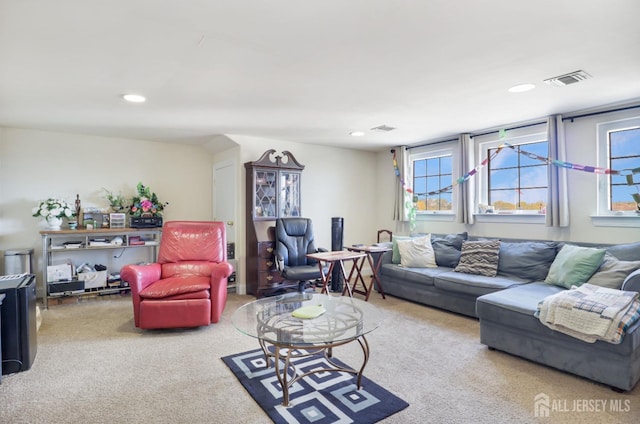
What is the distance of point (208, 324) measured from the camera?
3240mm

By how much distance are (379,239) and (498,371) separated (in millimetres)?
3554

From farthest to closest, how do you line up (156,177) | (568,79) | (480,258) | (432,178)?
1. (432,178)
2. (156,177)
3. (480,258)
4. (568,79)

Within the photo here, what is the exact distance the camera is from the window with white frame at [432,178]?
4934mm

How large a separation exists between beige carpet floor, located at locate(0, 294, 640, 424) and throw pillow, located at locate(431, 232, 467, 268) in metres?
1.11

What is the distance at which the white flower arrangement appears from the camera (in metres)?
4.03

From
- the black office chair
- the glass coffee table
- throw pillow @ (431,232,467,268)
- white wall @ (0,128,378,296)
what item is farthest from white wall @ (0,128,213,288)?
throw pillow @ (431,232,467,268)

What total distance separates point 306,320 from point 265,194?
2605mm

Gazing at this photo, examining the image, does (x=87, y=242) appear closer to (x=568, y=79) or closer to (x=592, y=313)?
(x=592, y=313)

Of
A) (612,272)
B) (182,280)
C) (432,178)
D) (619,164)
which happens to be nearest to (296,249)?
(182,280)

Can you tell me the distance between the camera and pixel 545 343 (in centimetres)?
246

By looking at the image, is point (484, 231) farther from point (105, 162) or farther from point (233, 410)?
point (105, 162)

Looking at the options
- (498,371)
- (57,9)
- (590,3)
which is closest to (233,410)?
(498,371)

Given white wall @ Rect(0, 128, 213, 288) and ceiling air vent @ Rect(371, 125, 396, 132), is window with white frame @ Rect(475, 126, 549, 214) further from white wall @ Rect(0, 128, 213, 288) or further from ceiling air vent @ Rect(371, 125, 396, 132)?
white wall @ Rect(0, 128, 213, 288)

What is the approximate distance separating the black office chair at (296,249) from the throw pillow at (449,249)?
1.48m
